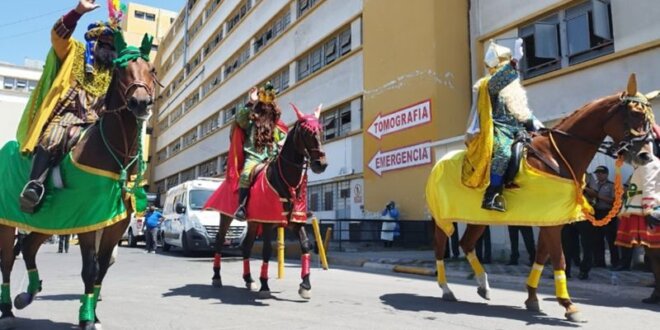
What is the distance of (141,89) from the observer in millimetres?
4449

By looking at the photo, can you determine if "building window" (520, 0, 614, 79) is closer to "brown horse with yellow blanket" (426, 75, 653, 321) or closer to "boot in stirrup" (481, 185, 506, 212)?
"brown horse with yellow blanket" (426, 75, 653, 321)

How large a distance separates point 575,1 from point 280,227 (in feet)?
37.8

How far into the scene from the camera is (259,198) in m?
7.48

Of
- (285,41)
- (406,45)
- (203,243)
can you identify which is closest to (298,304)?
(203,243)

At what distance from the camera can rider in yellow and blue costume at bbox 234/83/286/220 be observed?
8.30 m

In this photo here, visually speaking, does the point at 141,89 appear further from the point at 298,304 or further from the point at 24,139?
the point at 298,304

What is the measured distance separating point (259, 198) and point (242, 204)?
512 mm

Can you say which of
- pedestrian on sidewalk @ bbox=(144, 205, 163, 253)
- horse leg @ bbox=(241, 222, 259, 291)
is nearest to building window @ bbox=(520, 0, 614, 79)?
horse leg @ bbox=(241, 222, 259, 291)

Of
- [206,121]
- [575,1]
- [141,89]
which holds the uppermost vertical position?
[206,121]

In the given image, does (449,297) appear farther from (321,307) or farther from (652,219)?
(652,219)

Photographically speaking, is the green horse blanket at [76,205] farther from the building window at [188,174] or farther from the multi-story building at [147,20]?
the multi-story building at [147,20]

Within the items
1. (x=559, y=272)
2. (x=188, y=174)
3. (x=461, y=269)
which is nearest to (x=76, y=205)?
(x=559, y=272)

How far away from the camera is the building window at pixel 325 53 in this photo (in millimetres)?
24406

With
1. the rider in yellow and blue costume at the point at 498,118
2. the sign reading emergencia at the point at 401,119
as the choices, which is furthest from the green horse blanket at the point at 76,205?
the sign reading emergencia at the point at 401,119
